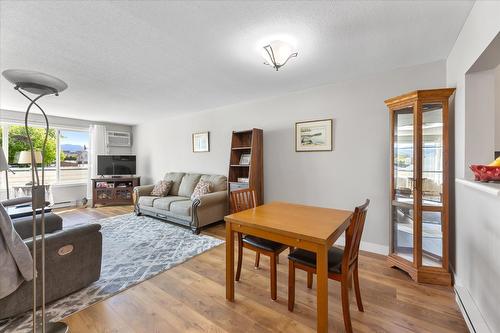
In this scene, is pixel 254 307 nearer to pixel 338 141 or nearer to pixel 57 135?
pixel 338 141

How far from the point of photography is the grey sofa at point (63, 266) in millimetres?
1652

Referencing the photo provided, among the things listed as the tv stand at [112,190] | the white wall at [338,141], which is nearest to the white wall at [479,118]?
the white wall at [338,141]

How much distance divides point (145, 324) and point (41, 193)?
118 cm

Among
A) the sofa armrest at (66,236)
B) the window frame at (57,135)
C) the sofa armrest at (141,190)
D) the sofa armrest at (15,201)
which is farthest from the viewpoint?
the sofa armrest at (141,190)

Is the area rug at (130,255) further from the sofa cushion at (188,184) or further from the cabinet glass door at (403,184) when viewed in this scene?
the cabinet glass door at (403,184)

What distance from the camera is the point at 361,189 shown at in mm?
2881

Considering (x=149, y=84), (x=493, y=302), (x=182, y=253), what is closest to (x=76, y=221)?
(x=182, y=253)

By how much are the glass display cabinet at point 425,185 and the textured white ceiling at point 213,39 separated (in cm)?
Answer: 58

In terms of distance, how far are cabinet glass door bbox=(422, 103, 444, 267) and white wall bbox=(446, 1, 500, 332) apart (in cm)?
13

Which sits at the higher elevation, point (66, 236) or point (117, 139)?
point (117, 139)

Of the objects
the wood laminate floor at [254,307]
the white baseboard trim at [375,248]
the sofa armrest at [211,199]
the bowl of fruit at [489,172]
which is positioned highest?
the bowl of fruit at [489,172]

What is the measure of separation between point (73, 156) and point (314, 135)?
20.3ft

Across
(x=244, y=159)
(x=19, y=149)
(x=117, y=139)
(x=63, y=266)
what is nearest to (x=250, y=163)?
(x=244, y=159)

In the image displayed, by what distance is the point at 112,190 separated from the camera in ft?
18.5
